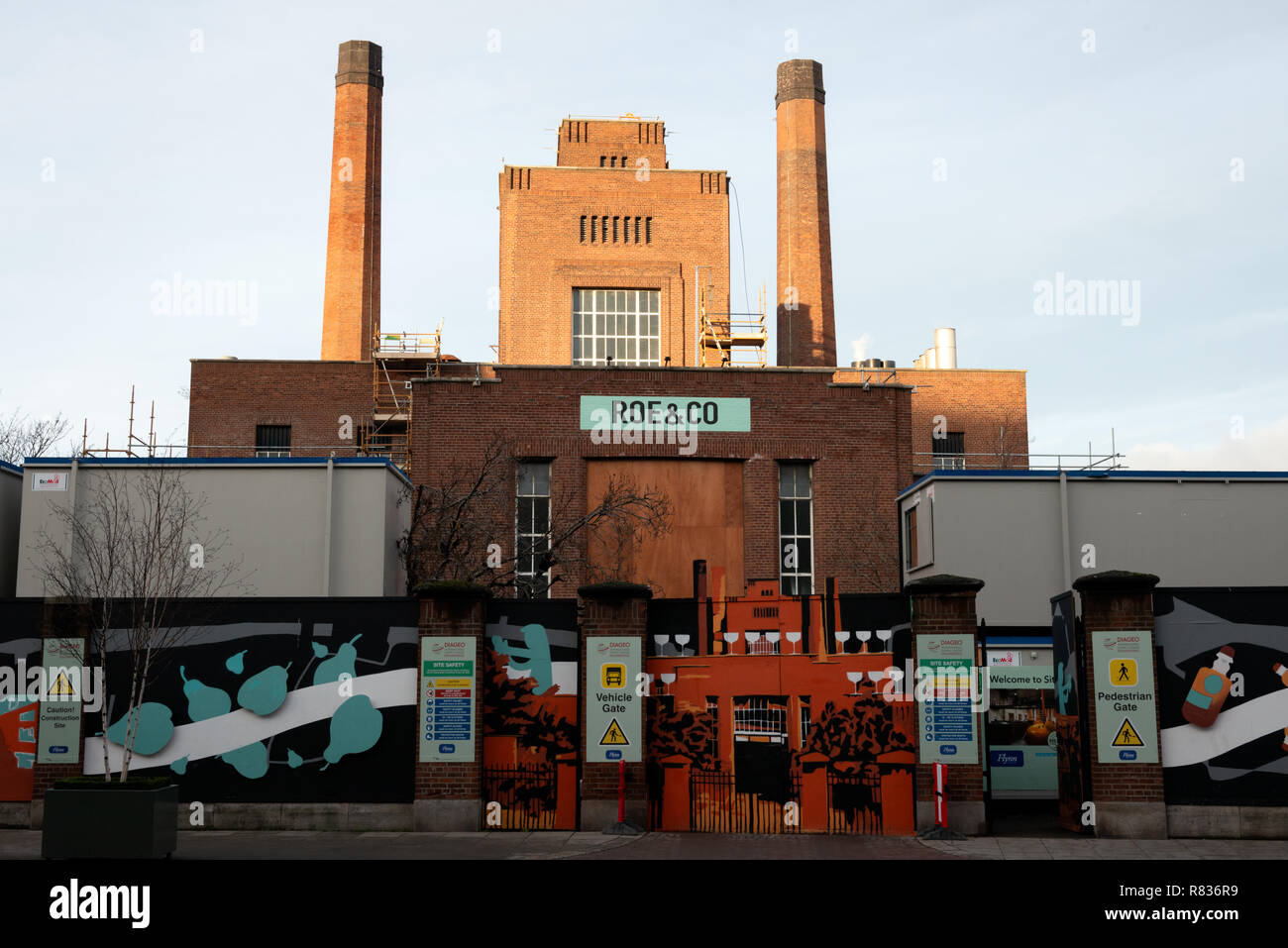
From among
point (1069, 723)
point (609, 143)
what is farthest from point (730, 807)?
point (609, 143)

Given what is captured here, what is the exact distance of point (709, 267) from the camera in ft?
168

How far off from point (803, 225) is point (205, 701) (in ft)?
128

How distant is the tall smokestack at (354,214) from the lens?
5084 cm

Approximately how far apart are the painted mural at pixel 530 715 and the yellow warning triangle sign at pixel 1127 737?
7854 mm

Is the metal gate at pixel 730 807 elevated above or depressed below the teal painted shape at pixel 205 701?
below

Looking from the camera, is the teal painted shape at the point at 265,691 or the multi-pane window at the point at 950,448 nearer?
the teal painted shape at the point at 265,691

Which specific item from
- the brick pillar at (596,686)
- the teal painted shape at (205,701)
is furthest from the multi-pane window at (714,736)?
the teal painted shape at (205,701)

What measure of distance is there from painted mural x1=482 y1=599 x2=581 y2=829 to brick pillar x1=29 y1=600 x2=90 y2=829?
5.99 meters

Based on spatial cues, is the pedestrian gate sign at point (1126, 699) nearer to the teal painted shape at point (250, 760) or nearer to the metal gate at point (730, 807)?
the metal gate at point (730, 807)

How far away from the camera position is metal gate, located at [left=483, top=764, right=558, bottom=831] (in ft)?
61.7

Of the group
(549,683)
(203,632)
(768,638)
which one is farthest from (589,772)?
(203,632)

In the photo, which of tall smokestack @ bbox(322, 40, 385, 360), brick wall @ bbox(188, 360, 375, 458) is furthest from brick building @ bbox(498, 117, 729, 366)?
brick wall @ bbox(188, 360, 375, 458)

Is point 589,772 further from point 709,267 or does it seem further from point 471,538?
point 709,267

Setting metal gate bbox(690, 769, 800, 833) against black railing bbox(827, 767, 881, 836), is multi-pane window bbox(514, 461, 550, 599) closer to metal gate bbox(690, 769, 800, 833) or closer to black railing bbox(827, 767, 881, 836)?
metal gate bbox(690, 769, 800, 833)
